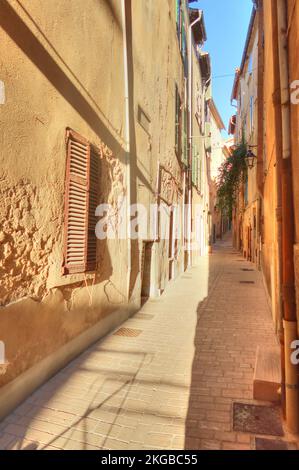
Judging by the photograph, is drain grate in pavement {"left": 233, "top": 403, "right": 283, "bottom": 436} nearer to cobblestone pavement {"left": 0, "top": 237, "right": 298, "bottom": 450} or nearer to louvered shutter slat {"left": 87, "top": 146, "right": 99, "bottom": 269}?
cobblestone pavement {"left": 0, "top": 237, "right": 298, "bottom": 450}

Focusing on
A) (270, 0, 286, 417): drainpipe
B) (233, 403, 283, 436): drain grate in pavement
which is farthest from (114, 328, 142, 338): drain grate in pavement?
(270, 0, 286, 417): drainpipe

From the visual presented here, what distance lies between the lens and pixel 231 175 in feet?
53.4

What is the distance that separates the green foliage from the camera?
1544 cm

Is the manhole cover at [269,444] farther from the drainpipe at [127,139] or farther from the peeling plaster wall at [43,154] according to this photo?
the drainpipe at [127,139]

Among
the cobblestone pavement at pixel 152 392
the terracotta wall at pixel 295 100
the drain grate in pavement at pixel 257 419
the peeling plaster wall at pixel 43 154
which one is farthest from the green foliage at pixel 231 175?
the drain grate in pavement at pixel 257 419

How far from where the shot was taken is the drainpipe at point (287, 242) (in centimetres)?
282

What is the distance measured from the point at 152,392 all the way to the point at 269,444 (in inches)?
52.6

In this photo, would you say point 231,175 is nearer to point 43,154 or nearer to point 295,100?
point 295,100

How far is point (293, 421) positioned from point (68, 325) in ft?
9.17

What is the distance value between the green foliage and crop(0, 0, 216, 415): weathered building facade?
326 inches

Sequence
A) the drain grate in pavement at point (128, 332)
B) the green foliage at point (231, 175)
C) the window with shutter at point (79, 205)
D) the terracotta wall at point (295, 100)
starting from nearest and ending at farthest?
the terracotta wall at point (295, 100), the window with shutter at point (79, 205), the drain grate in pavement at point (128, 332), the green foliage at point (231, 175)

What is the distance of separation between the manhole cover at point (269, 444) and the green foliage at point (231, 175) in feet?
44.9

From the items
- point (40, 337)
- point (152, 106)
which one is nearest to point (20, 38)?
point (40, 337)

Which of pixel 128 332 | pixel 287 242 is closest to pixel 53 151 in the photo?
pixel 287 242
